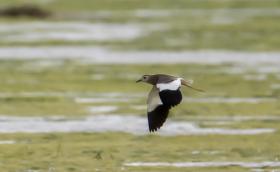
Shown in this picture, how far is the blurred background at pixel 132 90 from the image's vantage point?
1577 centimetres

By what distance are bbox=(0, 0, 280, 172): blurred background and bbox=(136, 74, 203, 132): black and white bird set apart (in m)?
0.74

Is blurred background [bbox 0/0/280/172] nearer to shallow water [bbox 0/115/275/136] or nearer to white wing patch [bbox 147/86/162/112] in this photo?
shallow water [bbox 0/115/275/136]

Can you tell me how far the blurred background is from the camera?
1577cm

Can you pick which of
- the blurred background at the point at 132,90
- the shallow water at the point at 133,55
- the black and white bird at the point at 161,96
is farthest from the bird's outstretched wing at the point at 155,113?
the shallow water at the point at 133,55

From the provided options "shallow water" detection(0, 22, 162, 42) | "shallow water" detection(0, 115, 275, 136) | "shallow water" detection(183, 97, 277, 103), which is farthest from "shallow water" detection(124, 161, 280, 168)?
"shallow water" detection(0, 22, 162, 42)

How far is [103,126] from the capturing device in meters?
18.8

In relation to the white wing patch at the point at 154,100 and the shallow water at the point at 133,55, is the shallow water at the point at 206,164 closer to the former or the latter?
the white wing patch at the point at 154,100

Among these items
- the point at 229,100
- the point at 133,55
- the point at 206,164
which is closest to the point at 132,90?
the point at 229,100

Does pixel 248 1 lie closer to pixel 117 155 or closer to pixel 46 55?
pixel 46 55

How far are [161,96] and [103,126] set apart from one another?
4829 mm

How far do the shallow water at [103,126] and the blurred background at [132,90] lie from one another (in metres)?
0.02

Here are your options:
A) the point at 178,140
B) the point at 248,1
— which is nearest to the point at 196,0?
the point at 248,1

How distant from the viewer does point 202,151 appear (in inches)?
634

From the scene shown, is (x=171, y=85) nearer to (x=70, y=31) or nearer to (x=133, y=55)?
(x=133, y=55)
